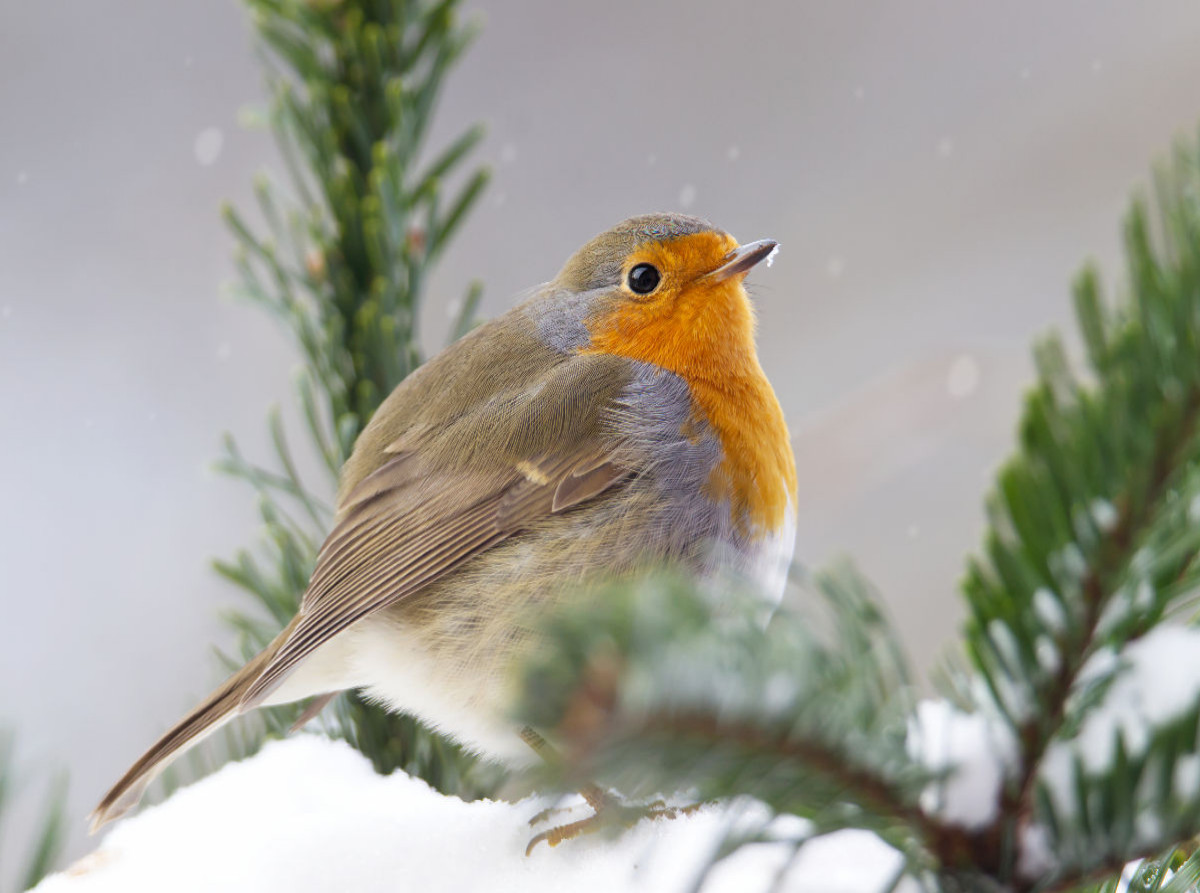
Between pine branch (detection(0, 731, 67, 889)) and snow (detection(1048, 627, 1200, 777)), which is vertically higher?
pine branch (detection(0, 731, 67, 889))

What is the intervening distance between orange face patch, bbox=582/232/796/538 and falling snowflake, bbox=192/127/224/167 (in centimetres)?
235

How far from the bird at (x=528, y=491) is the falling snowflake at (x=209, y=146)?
2.31 m

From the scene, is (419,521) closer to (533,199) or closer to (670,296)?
(670,296)

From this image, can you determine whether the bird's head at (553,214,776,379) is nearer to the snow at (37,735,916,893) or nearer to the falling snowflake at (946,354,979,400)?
the snow at (37,735,916,893)

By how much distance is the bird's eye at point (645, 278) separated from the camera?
1.38 meters

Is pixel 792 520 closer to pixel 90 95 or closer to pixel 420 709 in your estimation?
pixel 420 709

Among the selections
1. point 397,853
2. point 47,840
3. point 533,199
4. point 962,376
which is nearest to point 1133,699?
point 397,853

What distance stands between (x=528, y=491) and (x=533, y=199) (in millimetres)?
2328

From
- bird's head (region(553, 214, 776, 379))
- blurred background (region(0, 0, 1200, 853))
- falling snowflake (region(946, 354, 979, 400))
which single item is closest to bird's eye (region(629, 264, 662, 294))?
bird's head (region(553, 214, 776, 379))

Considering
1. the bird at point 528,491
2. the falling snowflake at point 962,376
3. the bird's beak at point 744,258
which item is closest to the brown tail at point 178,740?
the bird at point 528,491

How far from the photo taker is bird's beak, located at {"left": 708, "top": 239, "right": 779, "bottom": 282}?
128 cm

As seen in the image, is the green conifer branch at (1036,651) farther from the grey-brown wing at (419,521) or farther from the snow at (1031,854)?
the grey-brown wing at (419,521)

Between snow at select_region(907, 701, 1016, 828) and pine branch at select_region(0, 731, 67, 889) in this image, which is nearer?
snow at select_region(907, 701, 1016, 828)

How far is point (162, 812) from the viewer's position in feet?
3.00
